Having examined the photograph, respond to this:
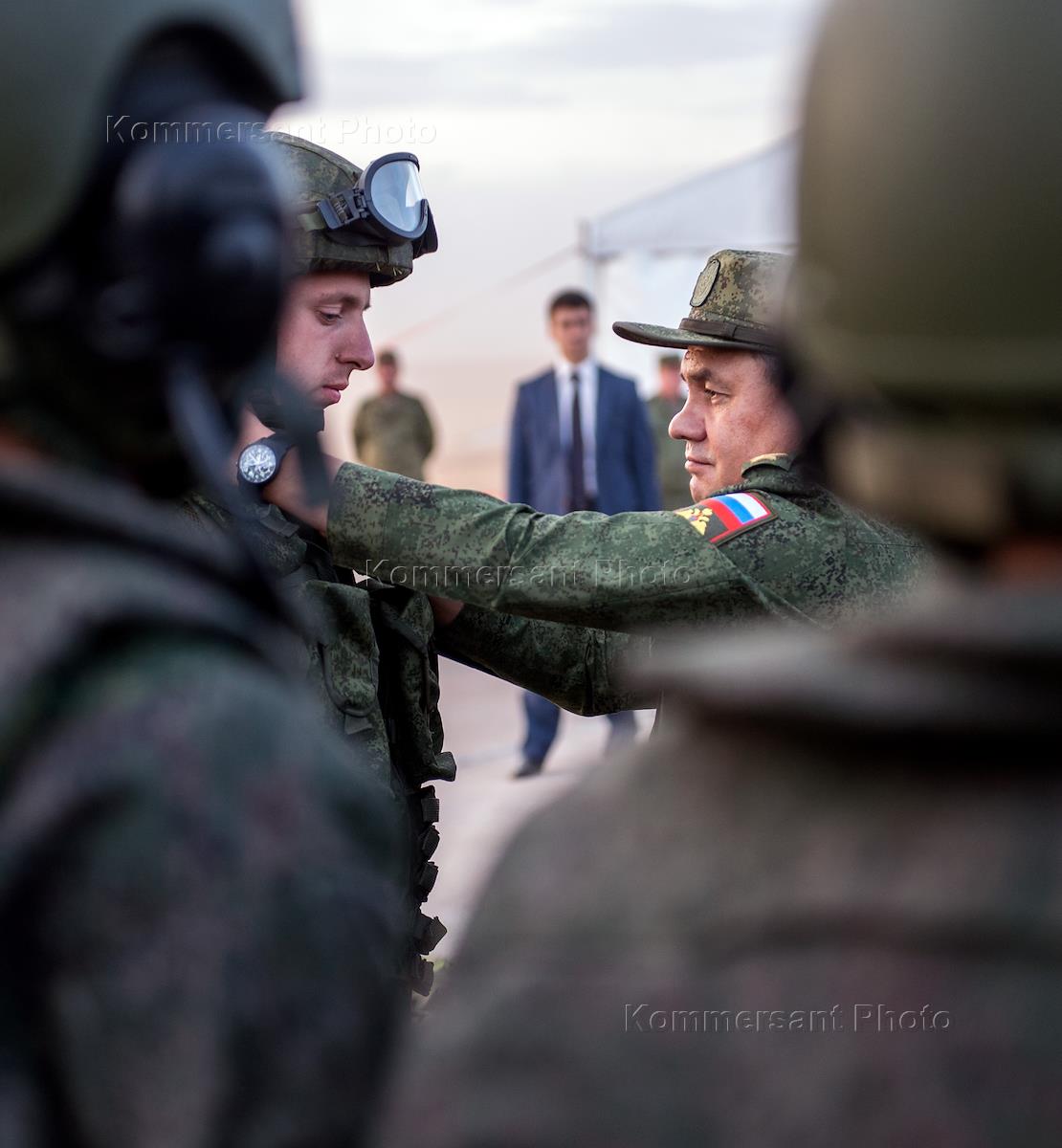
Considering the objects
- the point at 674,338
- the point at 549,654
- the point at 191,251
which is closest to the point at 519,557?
the point at 549,654

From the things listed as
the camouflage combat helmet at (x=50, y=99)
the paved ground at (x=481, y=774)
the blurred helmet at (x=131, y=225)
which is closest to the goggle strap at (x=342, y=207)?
the blurred helmet at (x=131, y=225)

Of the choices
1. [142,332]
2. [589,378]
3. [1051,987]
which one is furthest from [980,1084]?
[589,378]

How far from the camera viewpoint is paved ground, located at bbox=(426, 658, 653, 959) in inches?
264

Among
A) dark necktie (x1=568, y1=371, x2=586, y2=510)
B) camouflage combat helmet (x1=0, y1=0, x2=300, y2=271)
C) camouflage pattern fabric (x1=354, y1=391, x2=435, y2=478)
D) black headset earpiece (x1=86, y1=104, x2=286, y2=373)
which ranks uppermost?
camouflage combat helmet (x1=0, y1=0, x2=300, y2=271)

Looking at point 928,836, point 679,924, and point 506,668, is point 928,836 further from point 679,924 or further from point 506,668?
point 506,668

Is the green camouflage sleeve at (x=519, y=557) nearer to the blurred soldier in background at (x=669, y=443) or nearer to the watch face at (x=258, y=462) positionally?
the watch face at (x=258, y=462)

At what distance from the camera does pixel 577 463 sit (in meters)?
9.78

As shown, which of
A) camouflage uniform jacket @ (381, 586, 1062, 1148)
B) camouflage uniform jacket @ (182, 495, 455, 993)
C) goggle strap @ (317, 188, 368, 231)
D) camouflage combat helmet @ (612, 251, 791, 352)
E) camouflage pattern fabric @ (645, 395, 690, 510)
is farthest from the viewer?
camouflage pattern fabric @ (645, 395, 690, 510)

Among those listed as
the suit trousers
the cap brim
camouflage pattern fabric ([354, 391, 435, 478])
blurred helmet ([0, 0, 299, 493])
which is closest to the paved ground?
the suit trousers

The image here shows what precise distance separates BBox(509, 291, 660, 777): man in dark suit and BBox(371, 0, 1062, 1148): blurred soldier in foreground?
28.0 ft

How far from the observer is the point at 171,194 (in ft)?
4.41

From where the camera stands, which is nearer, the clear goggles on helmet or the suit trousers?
the clear goggles on helmet

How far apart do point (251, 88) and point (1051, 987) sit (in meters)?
1.02

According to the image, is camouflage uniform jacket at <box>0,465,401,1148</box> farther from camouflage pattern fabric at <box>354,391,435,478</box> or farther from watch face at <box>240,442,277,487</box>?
camouflage pattern fabric at <box>354,391,435,478</box>
